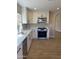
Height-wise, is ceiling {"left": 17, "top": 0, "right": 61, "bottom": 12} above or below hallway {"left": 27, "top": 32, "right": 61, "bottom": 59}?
above

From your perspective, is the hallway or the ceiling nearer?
the hallway

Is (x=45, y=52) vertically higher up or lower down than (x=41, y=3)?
lower down

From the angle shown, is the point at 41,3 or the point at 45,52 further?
the point at 41,3

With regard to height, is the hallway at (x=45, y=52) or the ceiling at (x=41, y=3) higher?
the ceiling at (x=41, y=3)

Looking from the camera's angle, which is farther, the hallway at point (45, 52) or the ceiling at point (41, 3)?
the ceiling at point (41, 3)
